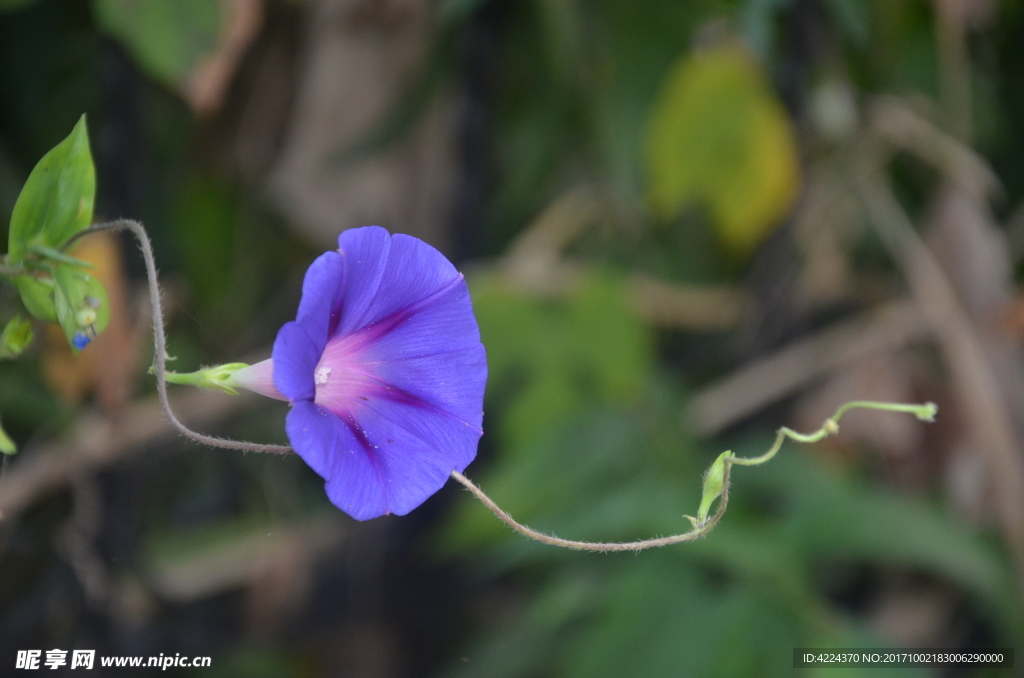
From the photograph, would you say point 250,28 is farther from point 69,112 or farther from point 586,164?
point 586,164

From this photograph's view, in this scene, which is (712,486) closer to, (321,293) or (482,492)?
(482,492)

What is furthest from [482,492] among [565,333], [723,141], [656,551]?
[723,141]

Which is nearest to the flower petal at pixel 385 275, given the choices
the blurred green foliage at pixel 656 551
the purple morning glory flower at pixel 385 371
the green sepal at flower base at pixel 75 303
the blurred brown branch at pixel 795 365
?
the purple morning glory flower at pixel 385 371

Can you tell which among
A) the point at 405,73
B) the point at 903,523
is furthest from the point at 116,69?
the point at 903,523

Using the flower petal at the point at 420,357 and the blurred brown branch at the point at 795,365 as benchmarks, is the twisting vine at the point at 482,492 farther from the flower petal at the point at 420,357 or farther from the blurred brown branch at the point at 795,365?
the blurred brown branch at the point at 795,365

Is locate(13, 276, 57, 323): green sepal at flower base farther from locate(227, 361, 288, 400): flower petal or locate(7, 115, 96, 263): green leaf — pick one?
locate(227, 361, 288, 400): flower petal

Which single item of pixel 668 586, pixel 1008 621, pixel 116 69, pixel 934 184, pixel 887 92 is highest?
pixel 116 69
